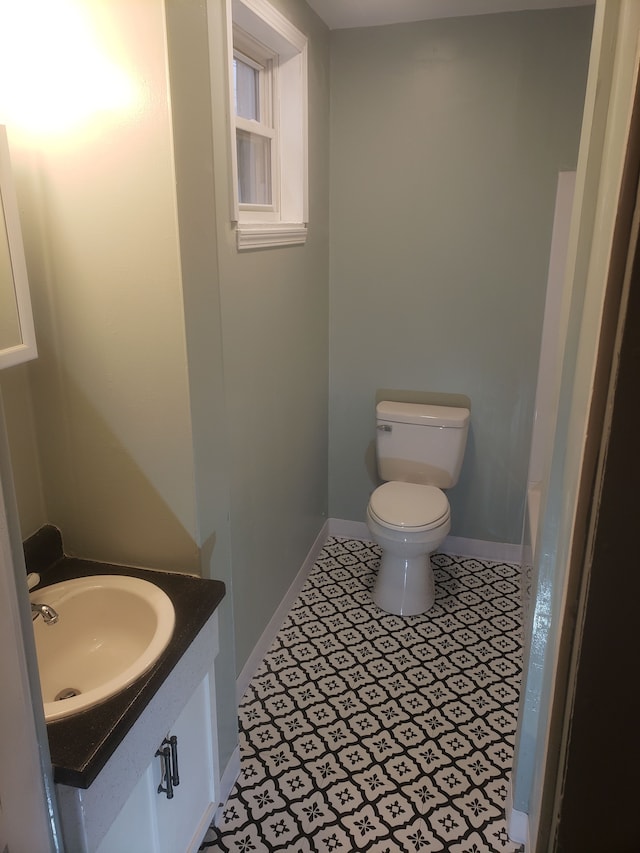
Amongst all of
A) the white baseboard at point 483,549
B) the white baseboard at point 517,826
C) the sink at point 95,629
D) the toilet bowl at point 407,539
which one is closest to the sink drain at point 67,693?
the sink at point 95,629

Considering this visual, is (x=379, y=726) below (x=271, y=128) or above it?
below

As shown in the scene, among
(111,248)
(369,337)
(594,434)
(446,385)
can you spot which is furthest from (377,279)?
(594,434)

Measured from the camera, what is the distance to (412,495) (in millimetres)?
2793

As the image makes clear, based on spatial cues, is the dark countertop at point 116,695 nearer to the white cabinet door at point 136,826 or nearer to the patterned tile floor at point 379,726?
the white cabinet door at point 136,826

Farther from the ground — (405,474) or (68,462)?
(68,462)

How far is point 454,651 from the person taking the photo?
2.51m

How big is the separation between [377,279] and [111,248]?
1712 millimetres

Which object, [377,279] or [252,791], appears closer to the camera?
[252,791]

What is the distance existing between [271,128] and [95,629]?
1.91 metres

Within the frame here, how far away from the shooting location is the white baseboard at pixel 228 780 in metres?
1.82

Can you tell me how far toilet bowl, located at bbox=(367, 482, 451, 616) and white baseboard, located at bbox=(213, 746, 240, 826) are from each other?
1.01 m

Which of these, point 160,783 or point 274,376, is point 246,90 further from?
point 160,783

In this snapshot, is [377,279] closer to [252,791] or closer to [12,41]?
[12,41]

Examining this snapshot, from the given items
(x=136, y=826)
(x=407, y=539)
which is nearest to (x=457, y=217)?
(x=407, y=539)
